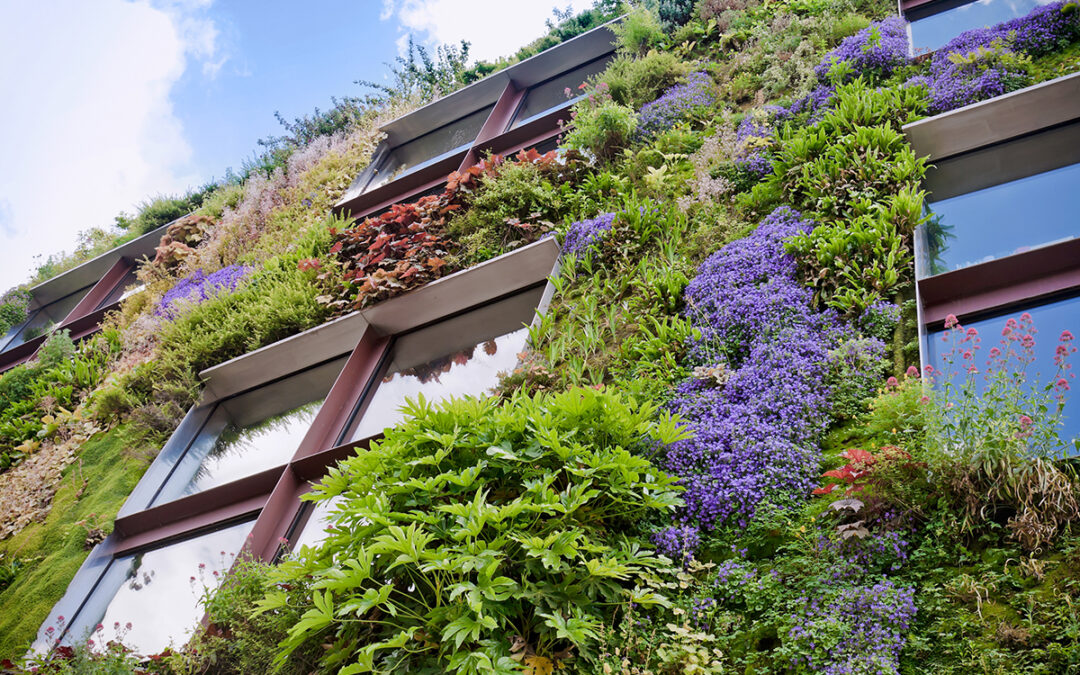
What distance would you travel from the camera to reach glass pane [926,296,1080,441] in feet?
12.4

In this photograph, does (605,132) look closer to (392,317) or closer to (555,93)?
(392,317)

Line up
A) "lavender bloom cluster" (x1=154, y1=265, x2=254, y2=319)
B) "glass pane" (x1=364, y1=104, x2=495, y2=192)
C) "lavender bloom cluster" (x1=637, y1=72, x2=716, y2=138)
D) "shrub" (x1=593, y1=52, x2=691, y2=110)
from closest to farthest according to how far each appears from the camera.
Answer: "lavender bloom cluster" (x1=637, y1=72, x2=716, y2=138), "shrub" (x1=593, y1=52, x2=691, y2=110), "lavender bloom cluster" (x1=154, y1=265, x2=254, y2=319), "glass pane" (x1=364, y1=104, x2=495, y2=192)

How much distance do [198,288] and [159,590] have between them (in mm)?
4838

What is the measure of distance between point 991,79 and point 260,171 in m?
12.1

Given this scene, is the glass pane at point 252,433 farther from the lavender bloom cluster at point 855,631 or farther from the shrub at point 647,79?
the lavender bloom cluster at point 855,631

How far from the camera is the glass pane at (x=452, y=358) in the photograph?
22.1 feet

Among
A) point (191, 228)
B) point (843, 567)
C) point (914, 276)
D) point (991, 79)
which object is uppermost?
point (191, 228)

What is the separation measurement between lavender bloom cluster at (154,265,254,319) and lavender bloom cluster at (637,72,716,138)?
5.51 m

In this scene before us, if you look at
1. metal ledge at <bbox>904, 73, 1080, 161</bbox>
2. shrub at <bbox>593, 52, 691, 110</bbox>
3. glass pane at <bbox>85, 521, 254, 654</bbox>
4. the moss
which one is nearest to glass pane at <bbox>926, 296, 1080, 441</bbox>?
metal ledge at <bbox>904, 73, 1080, 161</bbox>

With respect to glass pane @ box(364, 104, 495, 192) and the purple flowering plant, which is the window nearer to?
the purple flowering plant

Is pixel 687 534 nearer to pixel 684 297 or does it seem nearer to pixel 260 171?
pixel 684 297

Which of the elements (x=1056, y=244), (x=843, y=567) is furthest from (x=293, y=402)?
(x=1056, y=244)

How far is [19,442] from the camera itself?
9.03m

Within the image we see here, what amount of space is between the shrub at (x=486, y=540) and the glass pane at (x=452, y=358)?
2287 millimetres
